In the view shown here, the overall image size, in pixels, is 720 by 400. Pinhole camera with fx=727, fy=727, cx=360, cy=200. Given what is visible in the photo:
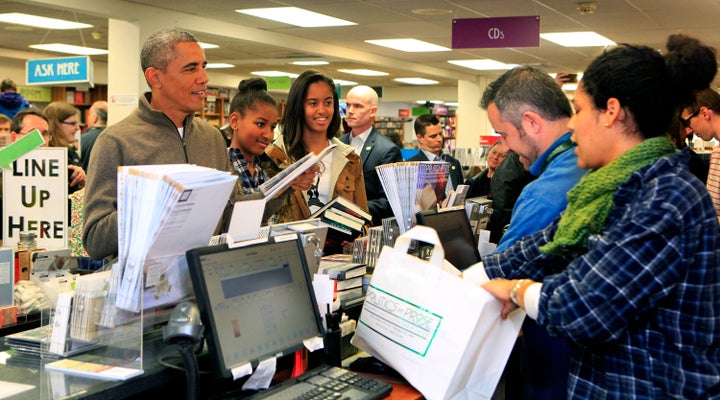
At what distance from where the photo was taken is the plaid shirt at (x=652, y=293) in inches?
58.2

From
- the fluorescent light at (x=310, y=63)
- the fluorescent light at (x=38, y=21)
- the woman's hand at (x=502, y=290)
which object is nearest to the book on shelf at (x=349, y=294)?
the woman's hand at (x=502, y=290)

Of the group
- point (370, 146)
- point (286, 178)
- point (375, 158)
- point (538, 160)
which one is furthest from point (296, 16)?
point (538, 160)

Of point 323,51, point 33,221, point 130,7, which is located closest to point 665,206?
point 33,221

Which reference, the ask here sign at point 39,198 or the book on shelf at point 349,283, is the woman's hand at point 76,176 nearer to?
the ask here sign at point 39,198

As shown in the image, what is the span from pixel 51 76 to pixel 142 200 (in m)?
7.24

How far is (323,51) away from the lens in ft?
37.6

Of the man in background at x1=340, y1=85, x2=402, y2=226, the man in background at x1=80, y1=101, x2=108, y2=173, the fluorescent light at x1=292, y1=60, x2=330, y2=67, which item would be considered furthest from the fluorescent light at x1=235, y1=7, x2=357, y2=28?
the man in background at x1=340, y1=85, x2=402, y2=226

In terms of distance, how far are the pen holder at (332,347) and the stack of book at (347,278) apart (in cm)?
28

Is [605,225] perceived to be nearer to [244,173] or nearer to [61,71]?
[244,173]

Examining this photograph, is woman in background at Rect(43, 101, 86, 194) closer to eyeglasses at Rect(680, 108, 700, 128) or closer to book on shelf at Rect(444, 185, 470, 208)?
book on shelf at Rect(444, 185, 470, 208)

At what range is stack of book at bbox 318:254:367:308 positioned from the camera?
238 cm

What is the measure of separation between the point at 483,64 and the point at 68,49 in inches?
293

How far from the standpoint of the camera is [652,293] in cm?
149

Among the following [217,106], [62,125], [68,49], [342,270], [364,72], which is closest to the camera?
[342,270]
